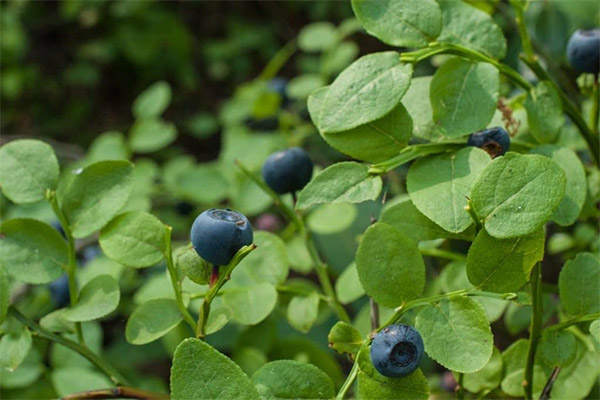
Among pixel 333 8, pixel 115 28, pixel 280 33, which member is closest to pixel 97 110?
pixel 115 28

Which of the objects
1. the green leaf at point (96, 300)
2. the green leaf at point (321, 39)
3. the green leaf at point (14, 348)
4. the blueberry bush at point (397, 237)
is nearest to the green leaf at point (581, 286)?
the blueberry bush at point (397, 237)

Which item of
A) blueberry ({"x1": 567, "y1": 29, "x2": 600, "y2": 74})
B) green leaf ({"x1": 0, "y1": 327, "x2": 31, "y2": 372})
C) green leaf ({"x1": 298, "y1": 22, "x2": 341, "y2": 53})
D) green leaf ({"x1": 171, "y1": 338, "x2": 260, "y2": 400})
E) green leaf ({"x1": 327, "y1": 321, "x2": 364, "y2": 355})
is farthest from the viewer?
green leaf ({"x1": 298, "y1": 22, "x2": 341, "y2": 53})

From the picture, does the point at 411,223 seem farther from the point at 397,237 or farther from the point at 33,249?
the point at 33,249

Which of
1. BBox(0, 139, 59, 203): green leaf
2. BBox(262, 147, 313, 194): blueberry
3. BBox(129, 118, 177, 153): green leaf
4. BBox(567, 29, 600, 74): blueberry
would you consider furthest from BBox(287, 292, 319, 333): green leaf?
BBox(129, 118, 177, 153): green leaf

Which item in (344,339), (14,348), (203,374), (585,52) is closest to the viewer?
(203,374)

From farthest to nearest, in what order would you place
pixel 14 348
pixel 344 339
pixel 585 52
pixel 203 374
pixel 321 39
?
1. pixel 321 39
2. pixel 585 52
3. pixel 14 348
4. pixel 344 339
5. pixel 203 374

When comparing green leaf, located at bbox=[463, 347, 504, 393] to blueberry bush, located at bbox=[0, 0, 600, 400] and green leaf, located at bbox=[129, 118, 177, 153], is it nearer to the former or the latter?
blueberry bush, located at bbox=[0, 0, 600, 400]

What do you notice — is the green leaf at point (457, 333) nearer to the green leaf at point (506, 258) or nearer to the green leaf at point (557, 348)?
the green leaf at point (506, 258)

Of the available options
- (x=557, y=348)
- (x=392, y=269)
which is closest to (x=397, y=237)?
(x=392, y=269)
